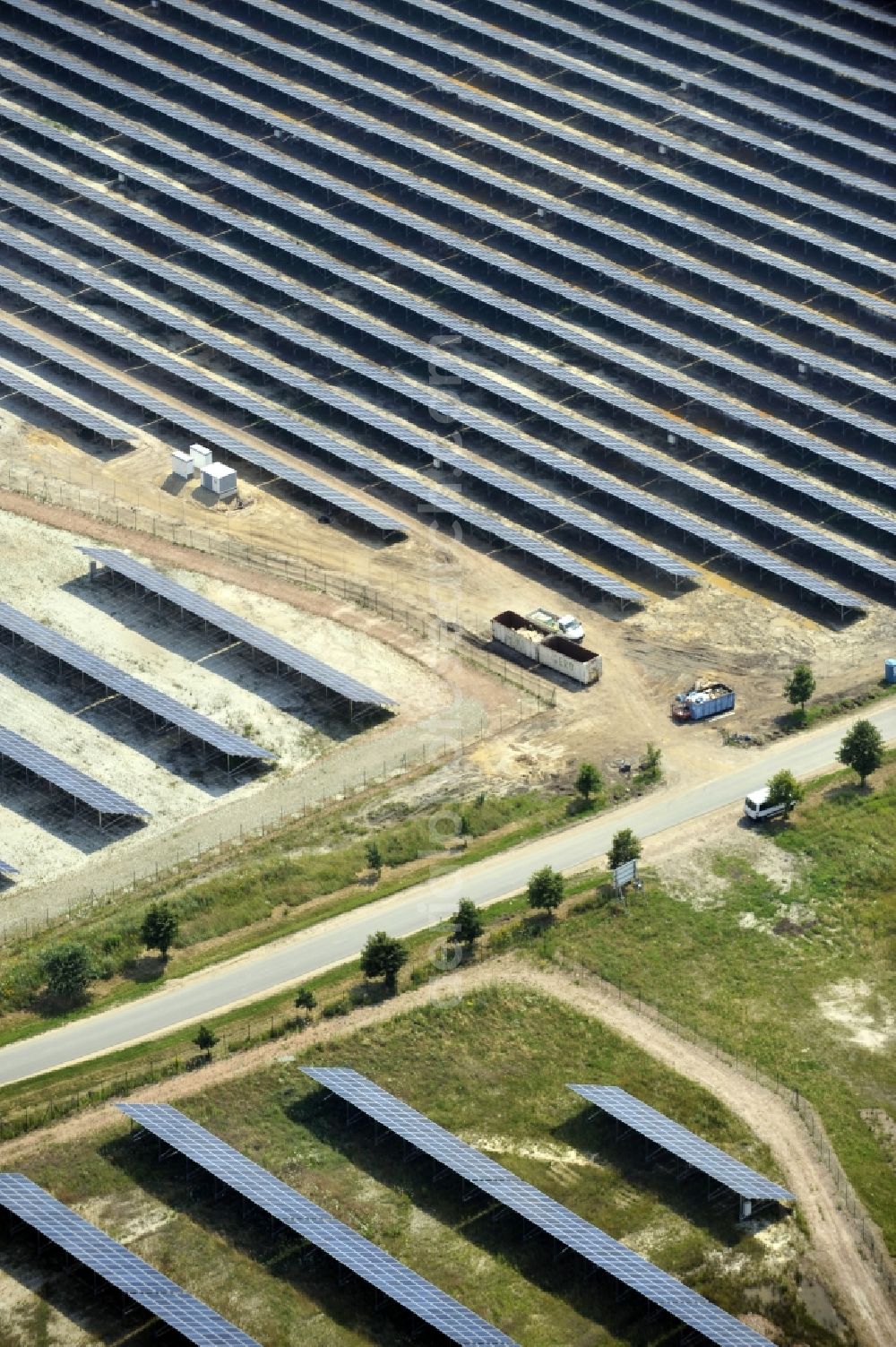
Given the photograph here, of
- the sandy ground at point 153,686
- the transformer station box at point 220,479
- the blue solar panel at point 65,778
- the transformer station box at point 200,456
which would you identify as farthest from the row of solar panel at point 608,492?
the blue solar panel at point 65,778

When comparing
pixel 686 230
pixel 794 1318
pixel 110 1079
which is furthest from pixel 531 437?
pixel 794 1318

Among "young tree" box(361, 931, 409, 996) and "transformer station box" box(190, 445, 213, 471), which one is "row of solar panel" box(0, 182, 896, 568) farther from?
"young tree" box(361, 931, 409, 996)

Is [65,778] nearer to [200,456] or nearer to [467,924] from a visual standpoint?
[467,924]

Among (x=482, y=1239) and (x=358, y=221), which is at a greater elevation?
(x=358, y=221)

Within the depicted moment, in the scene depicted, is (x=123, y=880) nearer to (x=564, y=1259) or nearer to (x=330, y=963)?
(x=330, y=963)

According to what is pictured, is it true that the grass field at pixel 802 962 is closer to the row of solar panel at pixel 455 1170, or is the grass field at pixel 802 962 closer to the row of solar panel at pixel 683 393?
the row of solar panel at pixel 455 1170

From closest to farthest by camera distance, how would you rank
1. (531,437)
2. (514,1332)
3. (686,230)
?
(514,1332), (531,437), (686,230)
